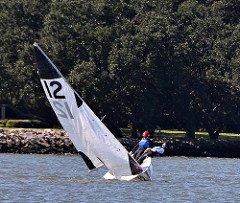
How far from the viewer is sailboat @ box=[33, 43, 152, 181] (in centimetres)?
4459

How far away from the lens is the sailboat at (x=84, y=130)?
4459 cm

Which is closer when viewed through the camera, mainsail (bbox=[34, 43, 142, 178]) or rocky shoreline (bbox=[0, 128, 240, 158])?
mainsail (bbox=[34, 43, 142, 178])

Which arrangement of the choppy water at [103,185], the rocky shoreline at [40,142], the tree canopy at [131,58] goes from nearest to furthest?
the choppy water at [103,185] < the rocky shoreline at [40,142] < the tree canopy at [131,58]

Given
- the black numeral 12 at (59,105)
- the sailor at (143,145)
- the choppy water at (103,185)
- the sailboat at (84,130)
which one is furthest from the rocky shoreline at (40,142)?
the black numeral 12 at (59,105)

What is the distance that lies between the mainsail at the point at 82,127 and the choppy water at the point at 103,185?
2.92ft

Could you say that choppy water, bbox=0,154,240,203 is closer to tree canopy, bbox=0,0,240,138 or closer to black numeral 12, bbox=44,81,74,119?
black numeral 12, bbox=44,81,74,119

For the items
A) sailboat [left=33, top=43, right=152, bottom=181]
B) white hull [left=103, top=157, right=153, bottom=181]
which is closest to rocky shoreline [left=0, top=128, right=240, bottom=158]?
white hull [left=103, top=157, right=153, bottom=181]

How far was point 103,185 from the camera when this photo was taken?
44.0m

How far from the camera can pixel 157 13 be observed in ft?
285

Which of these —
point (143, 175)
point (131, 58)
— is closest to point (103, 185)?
point (143, 175)

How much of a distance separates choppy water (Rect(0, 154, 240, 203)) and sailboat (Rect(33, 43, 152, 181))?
795 mm

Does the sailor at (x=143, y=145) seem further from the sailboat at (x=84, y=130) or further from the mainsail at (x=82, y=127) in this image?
the mainsail at (x=82, y=127)

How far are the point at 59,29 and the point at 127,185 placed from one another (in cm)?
4029

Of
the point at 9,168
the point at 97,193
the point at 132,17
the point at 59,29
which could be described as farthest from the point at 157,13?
the point at 97,193
